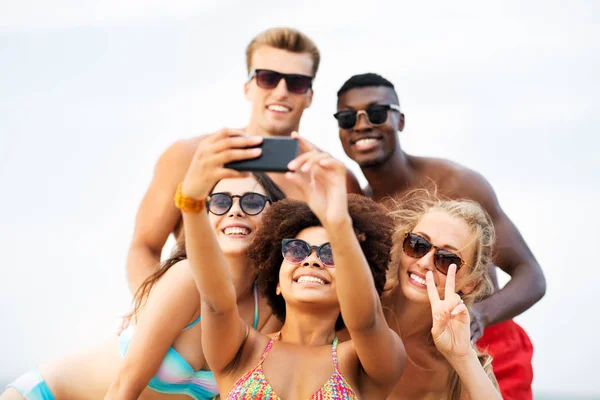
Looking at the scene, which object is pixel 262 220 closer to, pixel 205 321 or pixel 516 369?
pixel 205 321

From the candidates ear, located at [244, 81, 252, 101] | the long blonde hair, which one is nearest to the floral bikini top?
the long blonde hair

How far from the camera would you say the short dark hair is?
7.27m

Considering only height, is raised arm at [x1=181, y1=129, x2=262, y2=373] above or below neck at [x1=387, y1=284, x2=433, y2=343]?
above

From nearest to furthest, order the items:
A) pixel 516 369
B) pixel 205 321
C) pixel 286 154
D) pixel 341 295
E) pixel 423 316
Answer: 1. pixel 286 154
2. pixel 341 295
3. pixel 205 321
4. pixel 423 316
5. pixel 516 369

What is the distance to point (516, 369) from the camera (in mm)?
7023

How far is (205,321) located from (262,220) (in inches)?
31.8

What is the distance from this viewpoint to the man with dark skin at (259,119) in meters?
6.78

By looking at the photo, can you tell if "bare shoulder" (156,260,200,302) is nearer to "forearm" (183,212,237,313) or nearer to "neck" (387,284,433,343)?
"forearm" (183,212,237,313)

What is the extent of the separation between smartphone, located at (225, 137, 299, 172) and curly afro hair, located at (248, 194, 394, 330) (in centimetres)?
97

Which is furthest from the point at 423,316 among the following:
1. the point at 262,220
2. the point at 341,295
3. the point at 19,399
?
the point at 19,399

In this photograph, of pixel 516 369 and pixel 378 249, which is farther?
pixel 516 369

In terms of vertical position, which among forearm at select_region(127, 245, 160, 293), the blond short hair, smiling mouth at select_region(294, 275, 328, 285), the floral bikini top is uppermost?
the blond short hair

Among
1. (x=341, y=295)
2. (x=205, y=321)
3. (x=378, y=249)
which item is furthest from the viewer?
(x=378, y=249)

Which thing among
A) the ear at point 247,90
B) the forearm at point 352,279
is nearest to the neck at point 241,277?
the forearm at point 352,279
